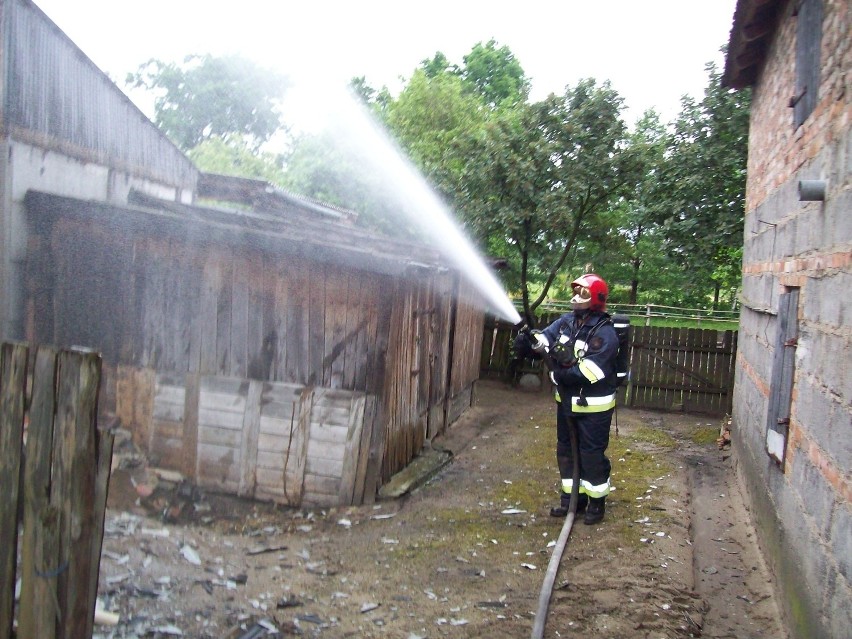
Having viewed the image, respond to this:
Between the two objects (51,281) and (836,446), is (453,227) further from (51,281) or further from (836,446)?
(836,446)

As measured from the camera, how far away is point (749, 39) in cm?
712

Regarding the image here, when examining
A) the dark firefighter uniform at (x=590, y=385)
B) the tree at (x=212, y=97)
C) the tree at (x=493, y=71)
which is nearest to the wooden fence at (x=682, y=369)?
the dark firefighter uniform at (x=590, y=385)

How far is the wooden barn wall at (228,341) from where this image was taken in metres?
6.80

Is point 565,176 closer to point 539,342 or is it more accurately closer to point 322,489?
point 539,342

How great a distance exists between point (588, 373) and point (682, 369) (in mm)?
7199

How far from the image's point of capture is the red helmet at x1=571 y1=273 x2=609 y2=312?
6.20 metres

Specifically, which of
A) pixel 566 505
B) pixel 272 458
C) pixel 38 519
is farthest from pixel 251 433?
pixel 38 519

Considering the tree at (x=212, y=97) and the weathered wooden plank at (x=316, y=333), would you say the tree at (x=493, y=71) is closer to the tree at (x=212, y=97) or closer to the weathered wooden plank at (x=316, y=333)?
the tree at (x=212, y=97)

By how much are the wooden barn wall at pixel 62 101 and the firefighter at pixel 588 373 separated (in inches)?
199

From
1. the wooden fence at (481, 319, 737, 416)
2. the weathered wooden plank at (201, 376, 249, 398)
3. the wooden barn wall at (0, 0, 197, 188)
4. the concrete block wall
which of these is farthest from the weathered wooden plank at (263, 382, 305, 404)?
the wooden fence at (481, 319, 737, 416)

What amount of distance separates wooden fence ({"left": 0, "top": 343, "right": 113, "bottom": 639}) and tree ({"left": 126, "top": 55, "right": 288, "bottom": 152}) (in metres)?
14.9

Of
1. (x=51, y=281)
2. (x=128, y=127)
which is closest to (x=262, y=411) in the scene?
(x=51, y=281)

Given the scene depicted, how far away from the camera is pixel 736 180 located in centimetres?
1144

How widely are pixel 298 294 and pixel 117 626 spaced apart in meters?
3.45
